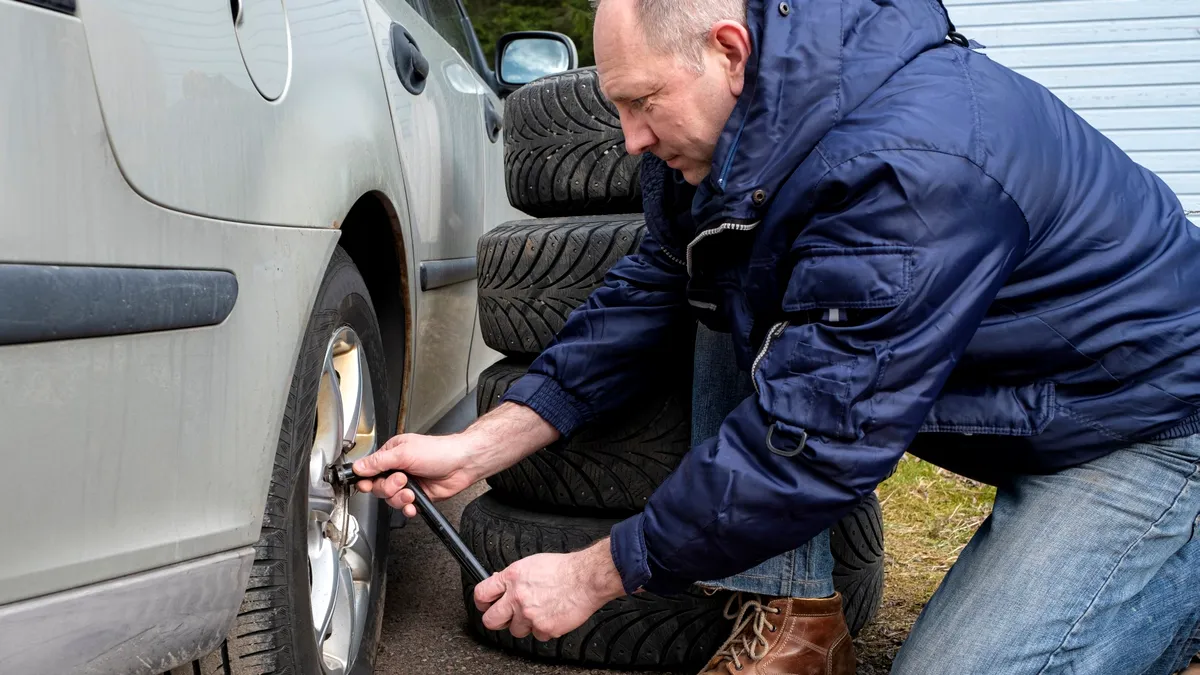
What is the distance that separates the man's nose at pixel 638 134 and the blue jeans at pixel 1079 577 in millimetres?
783

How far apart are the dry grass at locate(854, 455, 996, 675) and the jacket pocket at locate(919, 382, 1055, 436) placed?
29.3 inches

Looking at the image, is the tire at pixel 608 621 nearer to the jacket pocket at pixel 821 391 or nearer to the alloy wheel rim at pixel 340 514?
the alloy wheel rim at pixel 340 514

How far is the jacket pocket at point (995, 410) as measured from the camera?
5.24ft

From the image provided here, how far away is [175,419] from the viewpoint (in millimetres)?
1167

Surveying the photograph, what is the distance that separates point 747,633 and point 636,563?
20.1 inches

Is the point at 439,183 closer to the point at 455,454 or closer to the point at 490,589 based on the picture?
the point at 455,454

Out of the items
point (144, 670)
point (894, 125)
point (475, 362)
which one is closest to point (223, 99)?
point (144, 670)

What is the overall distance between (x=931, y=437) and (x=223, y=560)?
1069 mm

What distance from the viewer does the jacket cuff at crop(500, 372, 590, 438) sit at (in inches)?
77.2

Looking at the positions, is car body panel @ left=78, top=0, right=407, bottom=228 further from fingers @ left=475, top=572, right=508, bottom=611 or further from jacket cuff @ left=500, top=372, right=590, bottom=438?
fingers @ left=475, top=572, right=508, bottom=611

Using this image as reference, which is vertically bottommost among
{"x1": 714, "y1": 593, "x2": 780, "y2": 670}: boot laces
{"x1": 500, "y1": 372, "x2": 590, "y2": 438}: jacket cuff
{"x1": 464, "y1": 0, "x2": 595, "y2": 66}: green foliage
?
{"x1": 464, "y1": 0, "x2": 595, "y2": 66}: green foliage

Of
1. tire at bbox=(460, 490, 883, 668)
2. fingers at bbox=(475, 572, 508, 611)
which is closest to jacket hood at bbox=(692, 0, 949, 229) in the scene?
fingers at bbox=(475, 572, 508, 611)

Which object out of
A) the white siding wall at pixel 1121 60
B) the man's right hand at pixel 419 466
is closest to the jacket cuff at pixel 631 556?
the man's right hand at pixel 419 466

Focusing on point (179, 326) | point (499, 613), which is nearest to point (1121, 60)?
point (499, 613)
